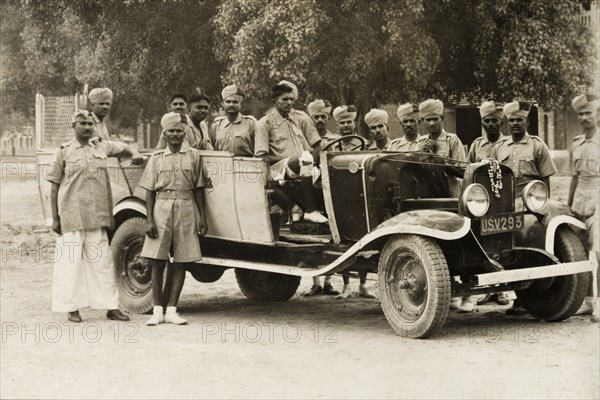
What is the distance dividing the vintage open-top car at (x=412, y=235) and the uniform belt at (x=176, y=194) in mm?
242

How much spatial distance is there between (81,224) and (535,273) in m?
3.67

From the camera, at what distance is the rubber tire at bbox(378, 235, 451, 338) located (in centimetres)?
679

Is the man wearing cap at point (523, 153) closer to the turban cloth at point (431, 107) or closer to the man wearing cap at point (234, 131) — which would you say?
the turban cloth at point (431, 107)

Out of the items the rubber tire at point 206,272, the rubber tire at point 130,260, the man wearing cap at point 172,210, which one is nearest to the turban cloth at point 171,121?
the man wearing cap at point 172,210

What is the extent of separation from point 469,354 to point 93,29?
558 inches

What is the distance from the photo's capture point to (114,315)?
324 inches

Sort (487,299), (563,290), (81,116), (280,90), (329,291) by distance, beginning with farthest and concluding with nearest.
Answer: (329,291)
(487,299)
(280,90)
(81,116)
(563,290)

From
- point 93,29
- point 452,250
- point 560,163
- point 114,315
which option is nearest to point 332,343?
point 452,250

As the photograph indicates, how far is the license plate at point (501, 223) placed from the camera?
7055 mm

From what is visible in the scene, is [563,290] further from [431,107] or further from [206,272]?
[206,272]

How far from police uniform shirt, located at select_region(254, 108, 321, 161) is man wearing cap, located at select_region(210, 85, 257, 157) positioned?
0.42 metres

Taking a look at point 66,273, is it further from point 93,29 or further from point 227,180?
point 93,29

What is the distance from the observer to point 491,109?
8.42 metres

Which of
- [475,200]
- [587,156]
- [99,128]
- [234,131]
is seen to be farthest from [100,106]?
[587,156]
